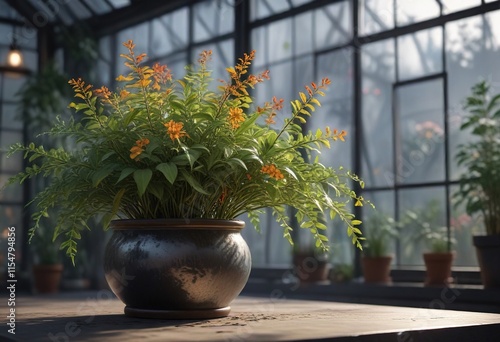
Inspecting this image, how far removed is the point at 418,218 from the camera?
5.60 meters

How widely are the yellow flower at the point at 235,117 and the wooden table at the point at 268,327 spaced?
0.42 m

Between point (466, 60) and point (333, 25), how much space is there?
1416 mm

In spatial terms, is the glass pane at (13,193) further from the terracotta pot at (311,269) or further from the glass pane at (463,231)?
the glass pane at (463,231)

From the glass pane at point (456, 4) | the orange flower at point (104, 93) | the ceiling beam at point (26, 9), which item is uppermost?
the ceiling beam at point (26, 9)

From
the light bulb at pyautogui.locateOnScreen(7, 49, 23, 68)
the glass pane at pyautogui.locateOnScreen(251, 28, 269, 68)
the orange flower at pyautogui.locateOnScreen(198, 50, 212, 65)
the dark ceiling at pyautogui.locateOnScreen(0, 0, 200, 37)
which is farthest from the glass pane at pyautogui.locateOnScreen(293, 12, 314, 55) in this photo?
the orange flower at pyautogui.locateOnScreen(198, 50, 212, 65)

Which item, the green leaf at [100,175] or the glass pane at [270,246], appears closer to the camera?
the green leaf at [100,175]

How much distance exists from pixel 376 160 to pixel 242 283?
4446 millimetres

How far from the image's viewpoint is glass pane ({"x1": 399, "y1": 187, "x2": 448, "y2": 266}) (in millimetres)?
5469

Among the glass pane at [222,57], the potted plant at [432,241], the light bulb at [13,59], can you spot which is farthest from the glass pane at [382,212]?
the light bulb at [13,59]

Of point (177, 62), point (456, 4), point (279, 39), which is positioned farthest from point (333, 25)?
point (177, 62)

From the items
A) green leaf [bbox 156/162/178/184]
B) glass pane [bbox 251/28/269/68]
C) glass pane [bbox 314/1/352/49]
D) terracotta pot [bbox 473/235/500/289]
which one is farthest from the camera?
glass pane [bbox 251/28/269/68]

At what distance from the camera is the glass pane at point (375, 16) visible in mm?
5934

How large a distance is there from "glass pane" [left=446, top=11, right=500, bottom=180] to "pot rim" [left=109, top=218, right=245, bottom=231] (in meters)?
3.96

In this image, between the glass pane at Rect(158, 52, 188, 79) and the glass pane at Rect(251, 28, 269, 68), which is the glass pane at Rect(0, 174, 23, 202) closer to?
the glass pane at Rect(158, 52, 188, 79)
